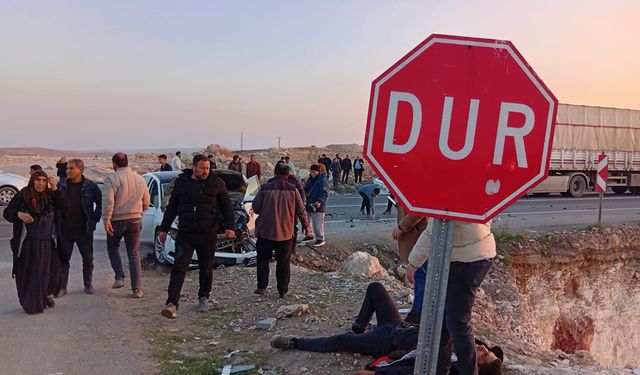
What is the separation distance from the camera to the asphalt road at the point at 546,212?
1473cm

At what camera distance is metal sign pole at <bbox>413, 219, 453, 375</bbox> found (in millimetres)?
2395

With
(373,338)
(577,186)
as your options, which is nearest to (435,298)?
(373,338)

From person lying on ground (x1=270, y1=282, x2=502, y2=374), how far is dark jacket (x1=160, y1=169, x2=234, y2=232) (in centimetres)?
189

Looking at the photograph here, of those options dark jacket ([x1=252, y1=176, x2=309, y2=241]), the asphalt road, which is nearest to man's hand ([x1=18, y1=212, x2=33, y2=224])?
dark jacket ([x1=252, y1=176, x2=309, y2=241])

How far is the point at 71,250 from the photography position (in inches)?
275

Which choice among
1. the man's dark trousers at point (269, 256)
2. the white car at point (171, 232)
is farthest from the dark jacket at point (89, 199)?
the man's dark trousers at point (269, 256)

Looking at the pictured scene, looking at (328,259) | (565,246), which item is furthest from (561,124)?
(328,259)

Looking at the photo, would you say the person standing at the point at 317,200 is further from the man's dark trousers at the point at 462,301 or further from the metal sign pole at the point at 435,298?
the metal sign pole at the point at 435,298

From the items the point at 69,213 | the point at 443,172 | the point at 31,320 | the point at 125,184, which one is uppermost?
the point at 443,172

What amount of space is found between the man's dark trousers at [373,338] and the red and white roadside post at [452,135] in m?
2.25

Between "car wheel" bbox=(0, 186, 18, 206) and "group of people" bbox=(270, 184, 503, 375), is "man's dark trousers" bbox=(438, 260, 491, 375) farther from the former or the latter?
"car wheel" bbox=(0, 186, 18, 206)

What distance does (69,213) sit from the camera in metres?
6.84

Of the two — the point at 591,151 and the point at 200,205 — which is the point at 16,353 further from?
the point at 591,151

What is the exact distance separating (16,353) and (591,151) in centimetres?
2267
